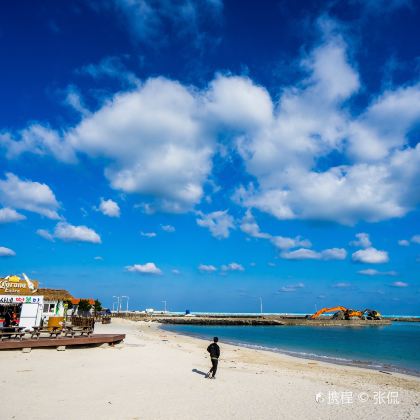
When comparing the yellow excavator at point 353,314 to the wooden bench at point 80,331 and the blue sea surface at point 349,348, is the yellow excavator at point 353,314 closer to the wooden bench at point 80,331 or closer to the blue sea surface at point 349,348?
the blue sea surface at point 349,348

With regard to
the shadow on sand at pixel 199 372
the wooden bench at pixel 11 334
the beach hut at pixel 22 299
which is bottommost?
the shadow on sand at pixel 199 372

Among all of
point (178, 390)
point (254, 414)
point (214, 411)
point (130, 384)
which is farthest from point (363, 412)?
point (130, 384)

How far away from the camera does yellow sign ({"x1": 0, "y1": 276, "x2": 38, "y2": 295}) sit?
27.7 metres

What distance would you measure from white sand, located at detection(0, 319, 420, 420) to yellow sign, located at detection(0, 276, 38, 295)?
9120 mm

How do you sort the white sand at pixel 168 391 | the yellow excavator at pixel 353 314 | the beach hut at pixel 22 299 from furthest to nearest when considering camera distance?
the yellow excavator at pixel 353 314, the beach hut at pixel 22 299, the white sand at pixel 168 391

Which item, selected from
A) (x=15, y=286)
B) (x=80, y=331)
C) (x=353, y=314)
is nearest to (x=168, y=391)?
(x=80, y=331)

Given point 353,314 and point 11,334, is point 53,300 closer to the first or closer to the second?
point 11,334

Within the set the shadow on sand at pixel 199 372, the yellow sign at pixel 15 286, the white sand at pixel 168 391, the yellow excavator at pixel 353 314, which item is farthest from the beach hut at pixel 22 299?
the yellow excavator at pixel 353 314

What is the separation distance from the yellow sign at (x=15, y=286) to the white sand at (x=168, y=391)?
9.12m

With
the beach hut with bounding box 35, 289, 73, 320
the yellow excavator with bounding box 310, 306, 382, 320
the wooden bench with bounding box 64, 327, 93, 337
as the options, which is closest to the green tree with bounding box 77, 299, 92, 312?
the beach hut with bounding box 35, 289, 73, 320

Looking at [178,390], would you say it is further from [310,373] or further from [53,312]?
[53,312]

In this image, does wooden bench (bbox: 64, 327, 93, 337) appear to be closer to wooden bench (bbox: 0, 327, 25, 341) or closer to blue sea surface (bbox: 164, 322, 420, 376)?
wooden bench (bbox: 0, 327, 25, 341)

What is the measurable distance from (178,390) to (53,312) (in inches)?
1092

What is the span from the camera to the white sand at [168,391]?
10.7 meters
